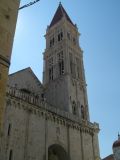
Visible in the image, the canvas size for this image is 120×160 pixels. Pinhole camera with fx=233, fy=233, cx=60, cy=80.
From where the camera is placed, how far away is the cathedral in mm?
18422

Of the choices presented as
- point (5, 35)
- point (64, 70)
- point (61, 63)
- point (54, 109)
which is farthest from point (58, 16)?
point (5, 35)

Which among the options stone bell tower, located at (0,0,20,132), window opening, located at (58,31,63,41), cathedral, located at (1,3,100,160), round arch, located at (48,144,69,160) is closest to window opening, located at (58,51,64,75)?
cathedral, located at (1,3,100,160)

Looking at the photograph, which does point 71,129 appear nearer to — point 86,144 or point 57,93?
point 86,144

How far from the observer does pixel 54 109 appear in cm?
2294

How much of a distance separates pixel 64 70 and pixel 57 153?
10302 mm

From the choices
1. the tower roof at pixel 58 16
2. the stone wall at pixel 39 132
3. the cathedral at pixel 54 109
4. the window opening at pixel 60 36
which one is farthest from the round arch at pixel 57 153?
the tower roof at pixel 58 16

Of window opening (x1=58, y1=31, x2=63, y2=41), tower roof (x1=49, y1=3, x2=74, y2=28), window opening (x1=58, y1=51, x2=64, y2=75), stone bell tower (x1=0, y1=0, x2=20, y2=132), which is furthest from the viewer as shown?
tower roof (x1=49, y1=3, x2=74, y2=28)

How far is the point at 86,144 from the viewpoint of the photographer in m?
24.5

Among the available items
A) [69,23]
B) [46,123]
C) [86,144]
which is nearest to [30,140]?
[46,123]

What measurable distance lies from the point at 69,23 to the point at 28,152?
21826 mm

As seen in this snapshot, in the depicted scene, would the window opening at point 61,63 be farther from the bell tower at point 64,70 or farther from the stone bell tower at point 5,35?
the stone bell tower at point 5,35

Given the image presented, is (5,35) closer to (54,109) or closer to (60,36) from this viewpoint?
(54,109)

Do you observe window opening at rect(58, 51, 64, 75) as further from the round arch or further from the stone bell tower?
the stone bell tower

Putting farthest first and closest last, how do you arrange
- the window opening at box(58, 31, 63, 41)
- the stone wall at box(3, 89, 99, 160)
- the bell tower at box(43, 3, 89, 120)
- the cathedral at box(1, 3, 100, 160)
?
the window opening at box(58, 31, 63, 41) < the bell tower at box(43, 3, 89, 120) < the cathedral at box(1, 3, 100, 160) < the stone wall at box(3, 89, 99, 160)
